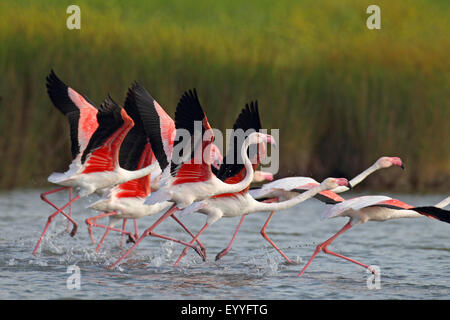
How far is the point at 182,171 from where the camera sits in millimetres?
10562

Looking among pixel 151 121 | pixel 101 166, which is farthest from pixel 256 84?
pixel 151 121

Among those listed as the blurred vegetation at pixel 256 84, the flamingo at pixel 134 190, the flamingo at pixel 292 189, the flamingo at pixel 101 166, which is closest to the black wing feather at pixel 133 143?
the flamingo at pixel 134 190

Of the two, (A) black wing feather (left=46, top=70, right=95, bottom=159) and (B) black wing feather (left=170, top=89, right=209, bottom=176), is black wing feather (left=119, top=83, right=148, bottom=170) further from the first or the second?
(B) black wing feather (left=170, top=89, right=209, bottom=176)

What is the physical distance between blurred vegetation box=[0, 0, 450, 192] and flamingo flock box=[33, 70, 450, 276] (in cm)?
409

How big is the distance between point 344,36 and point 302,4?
2.97 m

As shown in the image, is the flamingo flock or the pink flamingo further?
the pink flamingo

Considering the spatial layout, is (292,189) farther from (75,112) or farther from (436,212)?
(75,112)

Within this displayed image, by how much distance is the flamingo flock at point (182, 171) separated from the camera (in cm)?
1017

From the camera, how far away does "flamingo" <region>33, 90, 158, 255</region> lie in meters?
11.0

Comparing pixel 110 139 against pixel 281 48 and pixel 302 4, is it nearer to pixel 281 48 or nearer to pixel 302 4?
pixel 281 48

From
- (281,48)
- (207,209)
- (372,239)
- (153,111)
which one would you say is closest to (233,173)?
(207,209)

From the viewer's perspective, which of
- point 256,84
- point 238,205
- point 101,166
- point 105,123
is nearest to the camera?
point 105,123

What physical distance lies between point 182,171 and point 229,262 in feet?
5.64

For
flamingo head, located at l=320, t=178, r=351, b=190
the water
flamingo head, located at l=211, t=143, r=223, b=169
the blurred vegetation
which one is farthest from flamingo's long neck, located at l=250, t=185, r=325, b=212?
the blurred vegetation
